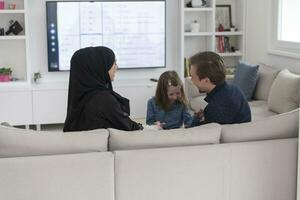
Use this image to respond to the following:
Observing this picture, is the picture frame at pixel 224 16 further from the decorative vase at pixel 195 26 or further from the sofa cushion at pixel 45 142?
the sofa cushion at pixel 45 142

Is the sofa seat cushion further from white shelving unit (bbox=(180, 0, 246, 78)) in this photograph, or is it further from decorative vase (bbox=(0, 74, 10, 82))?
decorative vase (bbox=(0, 74, 10, 82))

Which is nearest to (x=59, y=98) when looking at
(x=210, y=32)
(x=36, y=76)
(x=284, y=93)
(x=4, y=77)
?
(x=36, y=76)

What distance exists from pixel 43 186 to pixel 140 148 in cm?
55

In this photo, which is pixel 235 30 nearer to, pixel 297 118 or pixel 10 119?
pixel 10 119

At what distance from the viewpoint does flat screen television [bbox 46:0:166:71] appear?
6.48 metres

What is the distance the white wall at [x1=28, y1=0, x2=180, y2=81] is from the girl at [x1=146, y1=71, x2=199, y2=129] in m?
3.00

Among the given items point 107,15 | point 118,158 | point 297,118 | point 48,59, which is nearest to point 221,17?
point 107,15

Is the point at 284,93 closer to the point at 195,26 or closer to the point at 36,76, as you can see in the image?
the point at 195,26

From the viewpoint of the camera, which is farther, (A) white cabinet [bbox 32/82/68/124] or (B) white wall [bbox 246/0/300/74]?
(A) white cabinet [bbox 32/82/68/124]

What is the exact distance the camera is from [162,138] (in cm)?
266

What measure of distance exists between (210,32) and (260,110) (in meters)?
1.95

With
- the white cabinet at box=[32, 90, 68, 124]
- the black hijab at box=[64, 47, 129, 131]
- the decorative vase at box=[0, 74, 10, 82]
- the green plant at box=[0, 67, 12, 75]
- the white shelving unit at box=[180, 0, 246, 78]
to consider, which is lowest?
the white cabinet at box=[32, 90, 68, 124]

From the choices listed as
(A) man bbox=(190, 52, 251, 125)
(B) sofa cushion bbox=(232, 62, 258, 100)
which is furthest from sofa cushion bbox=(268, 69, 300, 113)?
(A) man bbox=(190, 52, 251, 125)

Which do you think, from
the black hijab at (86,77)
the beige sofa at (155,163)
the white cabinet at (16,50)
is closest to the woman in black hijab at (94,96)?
the black hijab at (86,77)
